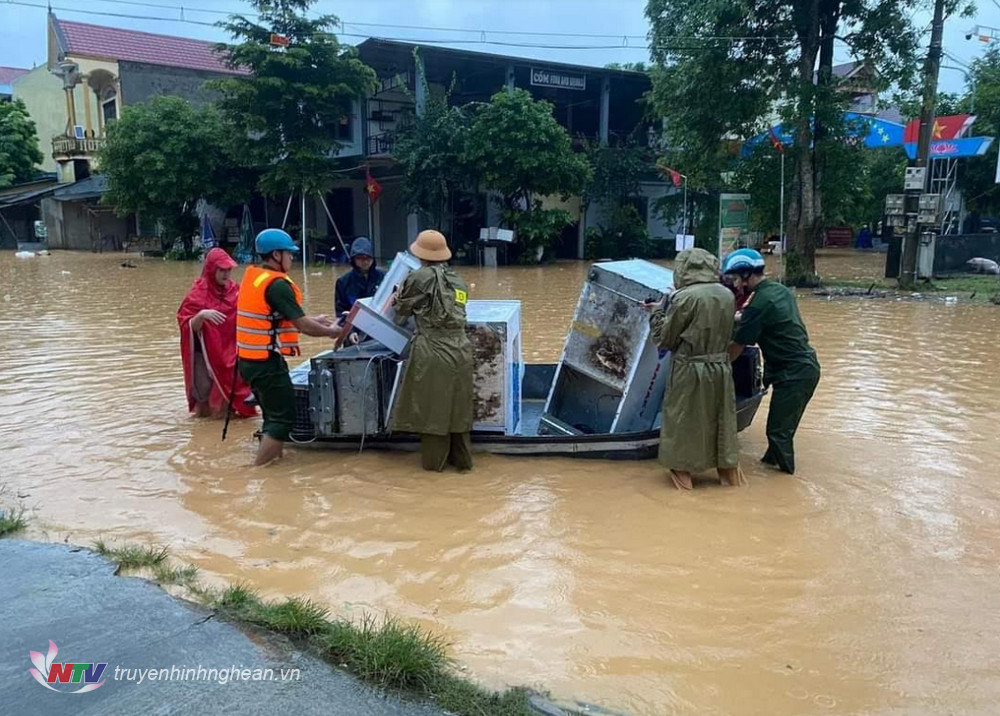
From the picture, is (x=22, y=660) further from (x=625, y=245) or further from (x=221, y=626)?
(x=625, y=245)

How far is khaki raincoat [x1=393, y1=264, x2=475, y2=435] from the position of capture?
500cm

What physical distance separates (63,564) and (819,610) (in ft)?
11.9

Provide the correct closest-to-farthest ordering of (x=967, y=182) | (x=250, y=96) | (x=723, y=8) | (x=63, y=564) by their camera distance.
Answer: (x=63, y=564) → (x=723, y=8) → (x=250, y=96) → (x=967, y=182)

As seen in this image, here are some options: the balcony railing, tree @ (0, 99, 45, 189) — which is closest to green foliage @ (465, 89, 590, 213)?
the balcony railing

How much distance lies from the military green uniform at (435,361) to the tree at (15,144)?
140 ft

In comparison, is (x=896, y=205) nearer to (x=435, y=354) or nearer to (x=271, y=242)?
(x=435, y=354)

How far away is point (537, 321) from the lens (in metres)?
12.7

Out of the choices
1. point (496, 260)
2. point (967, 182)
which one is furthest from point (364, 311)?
point (967, 182)

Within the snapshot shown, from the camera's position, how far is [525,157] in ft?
75.8

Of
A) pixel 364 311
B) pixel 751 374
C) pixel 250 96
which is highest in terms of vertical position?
pixel 250 96

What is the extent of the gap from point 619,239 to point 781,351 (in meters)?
23.9

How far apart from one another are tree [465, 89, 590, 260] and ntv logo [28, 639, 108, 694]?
21.3m

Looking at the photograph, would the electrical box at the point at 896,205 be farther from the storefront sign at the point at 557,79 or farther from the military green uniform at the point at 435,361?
the military green uniform at the point at 435,361

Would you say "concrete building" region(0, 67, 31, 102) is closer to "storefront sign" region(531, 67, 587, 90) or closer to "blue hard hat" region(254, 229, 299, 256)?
"storefront sign" region(531, 67, 587, 90)
